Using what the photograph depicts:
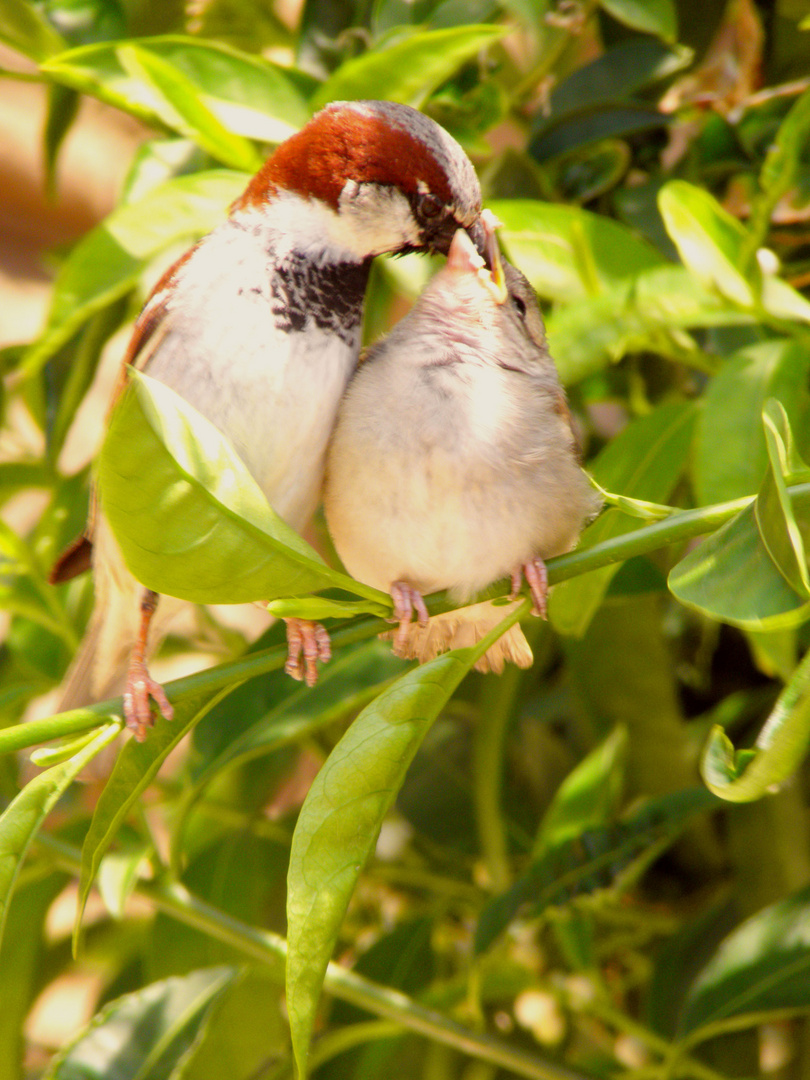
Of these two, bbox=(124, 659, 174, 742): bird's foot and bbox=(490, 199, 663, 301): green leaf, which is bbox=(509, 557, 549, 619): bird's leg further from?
bbox=(490, 199, 663, 301): green leaf

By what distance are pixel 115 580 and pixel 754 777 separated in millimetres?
540

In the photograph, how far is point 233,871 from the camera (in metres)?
1.16

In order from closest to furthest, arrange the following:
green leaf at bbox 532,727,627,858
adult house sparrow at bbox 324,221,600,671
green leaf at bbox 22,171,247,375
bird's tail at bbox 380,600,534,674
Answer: adult house sparrow at bbox 324,221,600,671 → bird's tail at bbox 380,600,534,674 → green leaf at bbox 22,171,247,375 → green leaf at bbox 532,727,627,858

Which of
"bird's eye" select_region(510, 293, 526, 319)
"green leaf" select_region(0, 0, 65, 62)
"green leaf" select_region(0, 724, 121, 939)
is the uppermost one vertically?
"green leaf" select_region(0, 0, 65, 62)

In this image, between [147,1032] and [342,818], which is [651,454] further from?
[147,1032]

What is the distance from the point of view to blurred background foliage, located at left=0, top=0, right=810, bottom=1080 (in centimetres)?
84

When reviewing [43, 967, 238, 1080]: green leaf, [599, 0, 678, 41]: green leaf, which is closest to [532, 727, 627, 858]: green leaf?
[43, 967, 238, 1080]: green leaf

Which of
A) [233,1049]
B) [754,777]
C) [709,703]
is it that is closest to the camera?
[754,777]

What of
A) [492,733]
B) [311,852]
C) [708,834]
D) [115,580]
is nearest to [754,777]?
[311,852]

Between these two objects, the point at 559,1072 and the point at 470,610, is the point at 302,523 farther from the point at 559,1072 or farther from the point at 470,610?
the point at 559,1072

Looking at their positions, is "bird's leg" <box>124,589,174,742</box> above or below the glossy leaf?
above

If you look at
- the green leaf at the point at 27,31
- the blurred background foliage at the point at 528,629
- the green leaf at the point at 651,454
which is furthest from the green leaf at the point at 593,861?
the green leaf at the point at 27,31

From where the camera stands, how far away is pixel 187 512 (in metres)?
0.45

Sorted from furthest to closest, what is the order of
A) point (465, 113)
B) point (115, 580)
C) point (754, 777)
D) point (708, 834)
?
point (708, 834)
point (465, 113)
point (115, 580)
point (754, 777)
